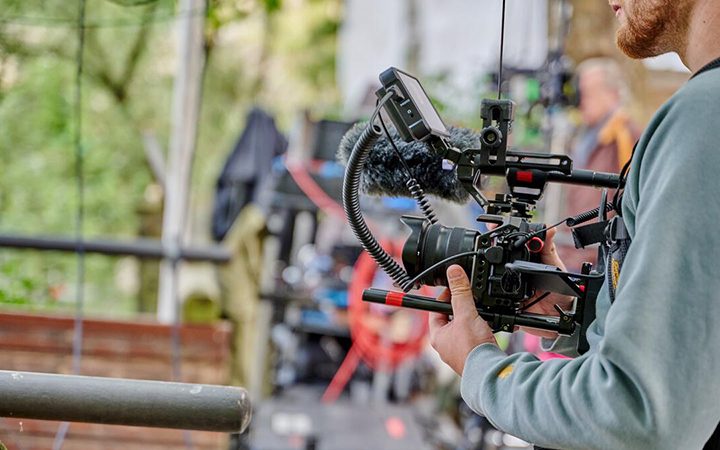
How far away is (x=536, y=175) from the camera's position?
1109 millimetres

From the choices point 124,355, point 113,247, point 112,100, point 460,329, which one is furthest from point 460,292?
point 112,100

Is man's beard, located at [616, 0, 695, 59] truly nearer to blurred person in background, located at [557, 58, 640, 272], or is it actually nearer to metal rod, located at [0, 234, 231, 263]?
metal rod, located at [0, 234, 231, 263]

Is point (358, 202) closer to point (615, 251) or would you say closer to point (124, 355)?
point (615, 251)

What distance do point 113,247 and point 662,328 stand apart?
298 cm

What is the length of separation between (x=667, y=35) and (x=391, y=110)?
0.35 metres

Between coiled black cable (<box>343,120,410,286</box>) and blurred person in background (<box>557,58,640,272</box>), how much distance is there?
2.75 m

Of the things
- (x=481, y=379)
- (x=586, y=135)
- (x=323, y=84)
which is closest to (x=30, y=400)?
(x=481, y=379)

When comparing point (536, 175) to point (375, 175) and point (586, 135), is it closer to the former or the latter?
point (375, 175)

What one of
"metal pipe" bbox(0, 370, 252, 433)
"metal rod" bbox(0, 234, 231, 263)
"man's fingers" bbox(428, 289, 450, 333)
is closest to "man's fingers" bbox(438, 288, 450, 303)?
"man's fingers" bbox(428, 289, 450, 333)

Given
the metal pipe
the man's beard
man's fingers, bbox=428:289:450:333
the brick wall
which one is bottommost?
Result: the brick wall

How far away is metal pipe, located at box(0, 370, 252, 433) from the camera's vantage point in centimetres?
95

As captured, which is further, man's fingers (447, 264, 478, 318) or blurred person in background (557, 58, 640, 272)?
blurred person in background (557, 58, 640, 272)

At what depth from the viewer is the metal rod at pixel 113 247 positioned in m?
3.21

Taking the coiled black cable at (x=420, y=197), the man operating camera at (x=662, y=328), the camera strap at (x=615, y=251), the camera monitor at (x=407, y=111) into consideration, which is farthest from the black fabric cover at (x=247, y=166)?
the man operating camera at (x=662, y=328)
